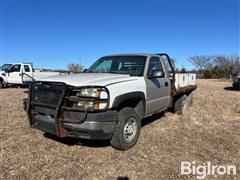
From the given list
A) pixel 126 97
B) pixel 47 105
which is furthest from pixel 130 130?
pixel 47 105

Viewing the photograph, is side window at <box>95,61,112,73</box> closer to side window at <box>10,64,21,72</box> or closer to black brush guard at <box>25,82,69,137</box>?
black brush guard at <box>25,82,69,137</box>

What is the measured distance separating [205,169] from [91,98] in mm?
2150

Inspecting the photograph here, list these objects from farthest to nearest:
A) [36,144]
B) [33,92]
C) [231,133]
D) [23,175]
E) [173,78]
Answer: [173,78] → [231,133] → [36,144] → [33,92] → [23,175]

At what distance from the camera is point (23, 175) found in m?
3.89

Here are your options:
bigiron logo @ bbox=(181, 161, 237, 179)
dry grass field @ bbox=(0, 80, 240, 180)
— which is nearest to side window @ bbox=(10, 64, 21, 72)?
dry grass field @ bbox=(0, 80, 240, 180)

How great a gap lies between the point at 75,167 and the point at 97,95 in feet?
3.92

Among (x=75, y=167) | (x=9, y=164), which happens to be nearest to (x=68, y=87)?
(x=75, y=167)

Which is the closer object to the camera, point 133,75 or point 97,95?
point 97,95

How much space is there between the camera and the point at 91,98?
418 cm

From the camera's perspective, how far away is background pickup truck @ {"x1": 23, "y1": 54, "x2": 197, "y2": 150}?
4207 mm

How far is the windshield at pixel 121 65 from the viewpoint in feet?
19.0

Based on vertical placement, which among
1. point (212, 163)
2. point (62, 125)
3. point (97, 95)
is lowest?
point (212, 163)

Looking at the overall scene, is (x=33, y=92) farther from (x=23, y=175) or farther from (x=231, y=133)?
(x=231, y=133)

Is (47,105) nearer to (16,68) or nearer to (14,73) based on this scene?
(14,73)
